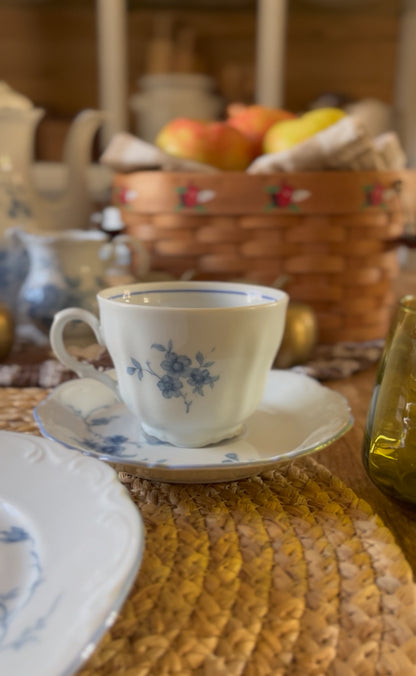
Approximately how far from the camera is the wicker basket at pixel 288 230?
1.76ft

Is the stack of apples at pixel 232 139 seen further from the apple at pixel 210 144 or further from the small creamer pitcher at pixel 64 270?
the small creamer pitcher at pixel 64 270

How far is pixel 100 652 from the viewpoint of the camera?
0.18 meters

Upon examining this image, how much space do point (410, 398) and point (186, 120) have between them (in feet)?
1.45

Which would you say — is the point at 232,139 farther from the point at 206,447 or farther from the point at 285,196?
the point at 206,447

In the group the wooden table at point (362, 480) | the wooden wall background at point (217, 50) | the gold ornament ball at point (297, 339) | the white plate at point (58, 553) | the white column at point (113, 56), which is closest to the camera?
the white plate at point (58, 553)

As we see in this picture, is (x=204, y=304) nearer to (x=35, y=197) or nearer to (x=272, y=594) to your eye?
(x=272, y=594)

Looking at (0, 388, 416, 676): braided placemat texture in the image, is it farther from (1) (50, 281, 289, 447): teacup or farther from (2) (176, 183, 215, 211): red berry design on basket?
(2) (176, 183, 215, 211): red berry design on basket

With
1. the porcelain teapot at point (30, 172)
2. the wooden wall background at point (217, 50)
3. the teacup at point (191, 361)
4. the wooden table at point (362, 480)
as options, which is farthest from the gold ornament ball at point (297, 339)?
the wooden wall background at point (217, 50)

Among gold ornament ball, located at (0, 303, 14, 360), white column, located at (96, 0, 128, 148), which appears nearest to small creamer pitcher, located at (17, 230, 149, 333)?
gold ornament ball, located at (0, 303, 14, 360)

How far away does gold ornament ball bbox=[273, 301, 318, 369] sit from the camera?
1.61 feet

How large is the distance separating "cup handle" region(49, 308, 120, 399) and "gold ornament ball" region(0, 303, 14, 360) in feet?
0.57

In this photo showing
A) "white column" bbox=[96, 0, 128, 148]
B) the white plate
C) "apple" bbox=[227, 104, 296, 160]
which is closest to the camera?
the white plate

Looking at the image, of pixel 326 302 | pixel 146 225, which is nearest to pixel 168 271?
pixel 146 225

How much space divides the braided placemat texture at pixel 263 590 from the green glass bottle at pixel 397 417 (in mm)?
22
